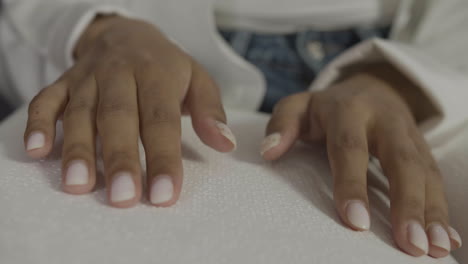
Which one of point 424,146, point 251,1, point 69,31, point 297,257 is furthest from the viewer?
point 251,1

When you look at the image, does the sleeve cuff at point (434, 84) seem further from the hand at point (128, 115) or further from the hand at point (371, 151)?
the hand at point (128, 115)

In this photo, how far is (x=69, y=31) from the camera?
0.54 m

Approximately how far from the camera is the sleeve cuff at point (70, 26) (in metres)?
0.53

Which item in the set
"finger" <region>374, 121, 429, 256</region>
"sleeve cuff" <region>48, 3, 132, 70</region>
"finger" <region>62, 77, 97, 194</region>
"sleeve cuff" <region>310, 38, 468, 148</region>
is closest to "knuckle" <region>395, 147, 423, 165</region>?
"finger" <region>374, 121, 429, 256</region>

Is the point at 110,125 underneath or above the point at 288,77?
above

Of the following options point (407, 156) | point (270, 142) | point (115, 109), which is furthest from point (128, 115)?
point (407, 156)

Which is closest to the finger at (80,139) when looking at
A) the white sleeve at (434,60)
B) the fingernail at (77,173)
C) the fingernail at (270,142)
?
the fingernail at (77,173)

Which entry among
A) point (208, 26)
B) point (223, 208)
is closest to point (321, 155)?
point (223, 208)

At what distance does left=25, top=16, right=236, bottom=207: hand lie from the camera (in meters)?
0.30

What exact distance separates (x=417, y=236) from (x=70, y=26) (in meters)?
0.43

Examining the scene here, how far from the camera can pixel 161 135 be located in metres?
0.33

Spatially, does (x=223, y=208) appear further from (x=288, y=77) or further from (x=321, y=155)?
(x=288, y=77)

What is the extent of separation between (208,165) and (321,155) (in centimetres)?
11

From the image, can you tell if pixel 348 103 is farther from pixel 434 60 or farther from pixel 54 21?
pixel 54 21
